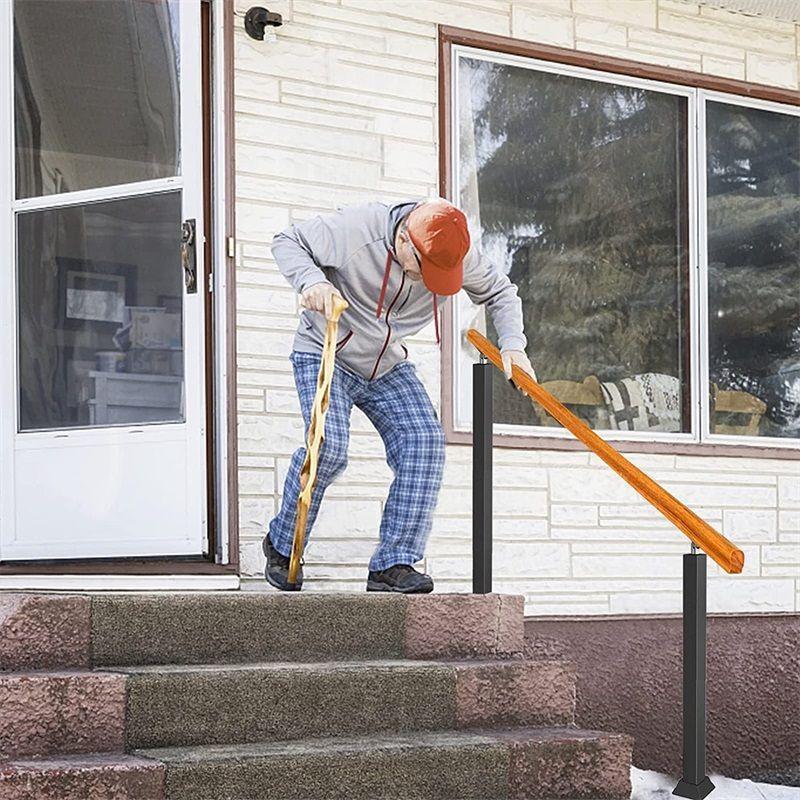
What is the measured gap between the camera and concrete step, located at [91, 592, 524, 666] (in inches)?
154

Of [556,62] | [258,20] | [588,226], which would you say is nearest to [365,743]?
[258,20]

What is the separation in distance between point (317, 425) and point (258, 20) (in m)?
1.86

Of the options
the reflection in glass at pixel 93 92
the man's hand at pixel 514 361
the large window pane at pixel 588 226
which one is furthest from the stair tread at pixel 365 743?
the reflection in glass at pixel 93 92

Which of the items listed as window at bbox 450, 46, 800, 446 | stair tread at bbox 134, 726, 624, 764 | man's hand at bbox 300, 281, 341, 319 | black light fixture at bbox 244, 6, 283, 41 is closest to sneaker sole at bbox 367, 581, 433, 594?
stair tread at bbox 134, 726, 624, 764

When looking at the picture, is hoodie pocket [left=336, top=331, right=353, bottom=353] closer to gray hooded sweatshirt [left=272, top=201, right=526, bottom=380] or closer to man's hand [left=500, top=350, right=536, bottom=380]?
gray hooded sweatshirt [left=272, top=201, right=526, bottom=380]

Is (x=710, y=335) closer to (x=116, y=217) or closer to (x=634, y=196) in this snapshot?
(x=634, y=196)

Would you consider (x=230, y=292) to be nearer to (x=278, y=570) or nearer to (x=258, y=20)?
(x=258, y=20)

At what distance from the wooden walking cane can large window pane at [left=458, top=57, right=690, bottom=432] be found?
5.44ft

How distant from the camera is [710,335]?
6.45m

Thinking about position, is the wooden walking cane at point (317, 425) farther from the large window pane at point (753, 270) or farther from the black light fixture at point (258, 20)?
the large window pane at point (753, 270)

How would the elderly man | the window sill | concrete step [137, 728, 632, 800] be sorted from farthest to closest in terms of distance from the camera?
the window sill
the elderly man
concrete step [137, 728, 632, 800]

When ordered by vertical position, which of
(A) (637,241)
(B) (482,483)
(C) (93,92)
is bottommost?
(B) (482,483)

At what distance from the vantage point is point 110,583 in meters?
5.04

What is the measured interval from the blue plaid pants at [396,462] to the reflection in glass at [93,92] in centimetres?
117
